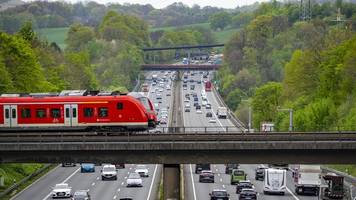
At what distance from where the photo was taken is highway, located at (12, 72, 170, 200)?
90.3 meters

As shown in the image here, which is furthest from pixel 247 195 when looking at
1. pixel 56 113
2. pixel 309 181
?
pixel 56 113

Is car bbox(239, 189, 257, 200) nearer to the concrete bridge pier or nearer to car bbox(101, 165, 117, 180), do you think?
the concrete bridge pier

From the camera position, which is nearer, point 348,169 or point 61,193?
Result: point 61,193

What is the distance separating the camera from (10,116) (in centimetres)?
7800

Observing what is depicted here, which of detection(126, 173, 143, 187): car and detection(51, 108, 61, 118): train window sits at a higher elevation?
detection(51, 108, 61, 118): train window

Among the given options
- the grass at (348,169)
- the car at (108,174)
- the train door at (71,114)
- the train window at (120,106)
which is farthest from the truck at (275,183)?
the train door at (71,114)

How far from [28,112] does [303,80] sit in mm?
100115

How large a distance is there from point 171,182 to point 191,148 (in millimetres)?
2268

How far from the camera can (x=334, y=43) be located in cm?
18550

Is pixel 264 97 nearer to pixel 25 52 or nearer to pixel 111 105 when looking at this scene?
pixel 25 52

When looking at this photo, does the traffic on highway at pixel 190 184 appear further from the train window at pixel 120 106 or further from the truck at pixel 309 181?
the train window at pixel 120 106

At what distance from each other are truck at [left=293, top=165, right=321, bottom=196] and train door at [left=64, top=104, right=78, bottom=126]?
23.8 metres

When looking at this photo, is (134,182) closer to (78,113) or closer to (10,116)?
(10,116)

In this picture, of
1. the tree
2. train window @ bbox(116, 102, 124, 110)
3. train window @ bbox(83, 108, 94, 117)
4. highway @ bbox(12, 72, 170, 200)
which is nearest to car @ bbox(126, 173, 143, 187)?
highway @ bbox(12, 72, 170, 200)
